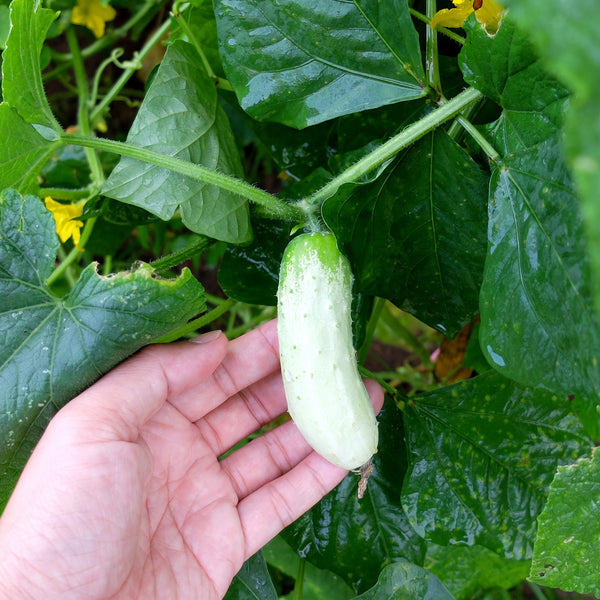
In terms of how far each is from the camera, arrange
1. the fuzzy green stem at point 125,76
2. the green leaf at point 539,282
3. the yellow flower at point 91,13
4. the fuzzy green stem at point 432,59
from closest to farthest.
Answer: the green leaf at point 539,282 → the fuzzy green stem at point 432,59 → the fuzzy green stem at point 125,76 → the yellow flower at point 91,13

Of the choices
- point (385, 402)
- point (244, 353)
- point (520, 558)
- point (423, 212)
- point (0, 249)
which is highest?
point (0, 249)

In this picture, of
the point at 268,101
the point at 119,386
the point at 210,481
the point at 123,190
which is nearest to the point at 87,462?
the point at 119,386

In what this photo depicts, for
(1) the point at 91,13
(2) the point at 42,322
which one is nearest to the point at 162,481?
(2) the point at 42,322

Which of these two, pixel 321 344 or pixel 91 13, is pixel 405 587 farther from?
pixel 91 13

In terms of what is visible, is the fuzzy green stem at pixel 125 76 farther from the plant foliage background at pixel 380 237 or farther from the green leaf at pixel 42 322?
the green leaf at pixel 42 322

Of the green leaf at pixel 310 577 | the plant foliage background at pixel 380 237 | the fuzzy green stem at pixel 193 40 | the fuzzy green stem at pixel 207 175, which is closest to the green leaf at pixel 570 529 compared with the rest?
the plant foliage background at pixel 380 237

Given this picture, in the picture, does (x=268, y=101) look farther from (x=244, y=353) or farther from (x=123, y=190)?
(x=244, y=353)
